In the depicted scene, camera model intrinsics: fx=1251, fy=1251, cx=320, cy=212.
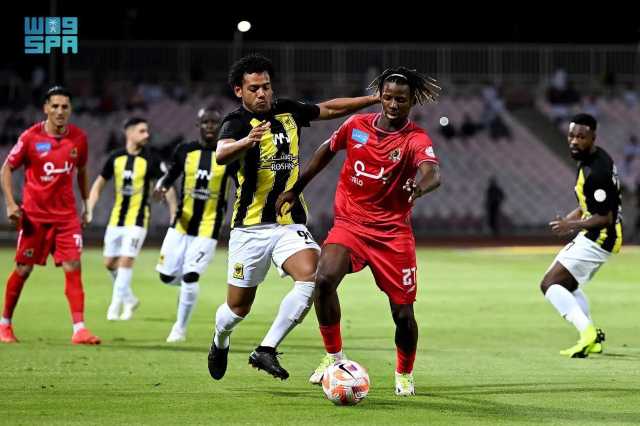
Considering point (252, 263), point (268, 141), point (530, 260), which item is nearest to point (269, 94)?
point (268, 141)

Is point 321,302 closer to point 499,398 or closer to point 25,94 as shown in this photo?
point 499,398

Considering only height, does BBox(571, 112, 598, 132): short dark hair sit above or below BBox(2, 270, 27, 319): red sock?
above

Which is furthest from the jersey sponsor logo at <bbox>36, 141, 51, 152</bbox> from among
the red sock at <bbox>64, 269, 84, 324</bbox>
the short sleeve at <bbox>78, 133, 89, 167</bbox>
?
the red sock at <bbox>64, 269, 84, 324</bbox>

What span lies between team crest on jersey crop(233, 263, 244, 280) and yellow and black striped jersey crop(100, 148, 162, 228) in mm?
6411

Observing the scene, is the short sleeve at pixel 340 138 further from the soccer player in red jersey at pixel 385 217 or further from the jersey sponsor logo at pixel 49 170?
the jersey sponsor logo at pixel 49 170

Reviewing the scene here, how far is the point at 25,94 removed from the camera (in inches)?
1676

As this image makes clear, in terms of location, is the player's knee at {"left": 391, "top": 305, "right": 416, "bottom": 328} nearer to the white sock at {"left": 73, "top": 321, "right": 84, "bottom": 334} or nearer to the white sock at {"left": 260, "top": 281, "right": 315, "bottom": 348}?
the white sock at {"left": 260, "top": 281, "right": 315, "bottom": 348}

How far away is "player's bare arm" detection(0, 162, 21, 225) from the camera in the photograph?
12125 millimetres

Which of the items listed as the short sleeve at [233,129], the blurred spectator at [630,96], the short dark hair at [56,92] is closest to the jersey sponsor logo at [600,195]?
the short sleeve at [233,129]

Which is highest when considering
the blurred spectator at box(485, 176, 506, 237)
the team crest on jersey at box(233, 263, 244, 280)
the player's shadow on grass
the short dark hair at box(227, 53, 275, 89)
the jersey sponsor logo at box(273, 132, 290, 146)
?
the short dark hair at box(227, 53, 275, 89)

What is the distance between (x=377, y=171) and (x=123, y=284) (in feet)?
23.9

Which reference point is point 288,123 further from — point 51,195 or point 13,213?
point 51,195

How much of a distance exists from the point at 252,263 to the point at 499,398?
2.07 m

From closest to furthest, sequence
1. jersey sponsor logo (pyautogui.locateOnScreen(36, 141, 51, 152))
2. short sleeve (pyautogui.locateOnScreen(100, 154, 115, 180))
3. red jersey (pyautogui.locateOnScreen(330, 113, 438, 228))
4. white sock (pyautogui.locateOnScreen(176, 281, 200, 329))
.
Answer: red jersey (pyautogui.locateOnScreen(330, 113, 438, 228)) < jersey sponsor logo (pyautogui.locateOnScreen(36, 141, 51, 152)) < white sock (pyautogui.locateOnScreen(176, 281, 200, 329)) < short sleeve (pyautogui.locateOnScreen(100, 154, 115, 180))
